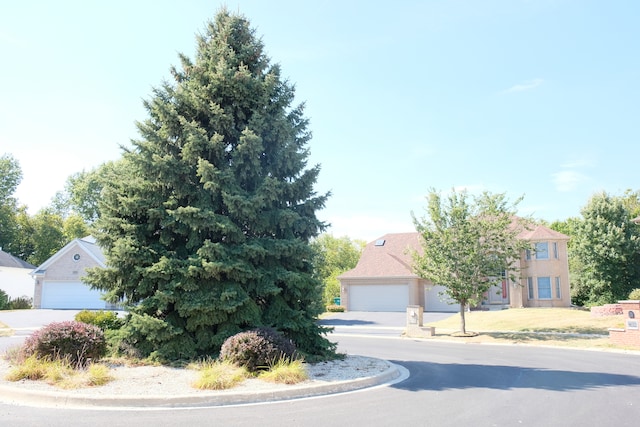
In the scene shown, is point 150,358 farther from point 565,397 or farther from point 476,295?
point 476,295


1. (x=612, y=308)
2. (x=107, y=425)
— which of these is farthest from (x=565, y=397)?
(x=612, y=308)

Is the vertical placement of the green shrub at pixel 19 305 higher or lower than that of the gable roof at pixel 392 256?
lower

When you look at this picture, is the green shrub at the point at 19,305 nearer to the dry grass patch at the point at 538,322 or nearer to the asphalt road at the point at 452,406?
the dry grass patch at the point at 538,322

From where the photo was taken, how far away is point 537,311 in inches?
1216

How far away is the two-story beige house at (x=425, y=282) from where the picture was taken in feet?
120

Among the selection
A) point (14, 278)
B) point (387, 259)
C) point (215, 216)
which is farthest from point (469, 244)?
point (14, 278)

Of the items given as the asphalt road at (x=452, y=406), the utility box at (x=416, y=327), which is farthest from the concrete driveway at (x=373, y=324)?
the asphalt road at (x=452, y=406)

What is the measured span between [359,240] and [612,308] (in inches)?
2096

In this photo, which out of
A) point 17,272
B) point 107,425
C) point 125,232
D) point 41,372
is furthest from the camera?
point 17,272

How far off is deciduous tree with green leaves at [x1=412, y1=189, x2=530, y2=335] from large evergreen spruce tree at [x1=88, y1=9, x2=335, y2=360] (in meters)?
11.9

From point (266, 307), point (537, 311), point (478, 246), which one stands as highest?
point (478, 246)

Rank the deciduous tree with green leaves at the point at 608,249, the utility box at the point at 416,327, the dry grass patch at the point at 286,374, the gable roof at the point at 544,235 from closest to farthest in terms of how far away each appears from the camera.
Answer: the dry grass patch at the point at 286,374 < the utility box at the point at 416,327 < the deciduous tree with green leaves at the point at 608,249 < the gable roof at the point at 544,235

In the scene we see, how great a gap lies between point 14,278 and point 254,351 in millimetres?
48755

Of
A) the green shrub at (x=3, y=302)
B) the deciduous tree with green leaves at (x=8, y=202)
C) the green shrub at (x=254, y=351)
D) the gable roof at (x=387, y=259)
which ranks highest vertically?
the deciduous tree with green leaves at (x=8, y=202)
